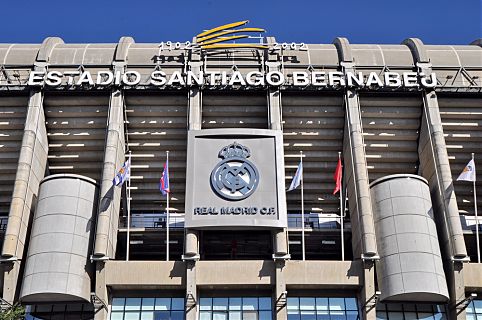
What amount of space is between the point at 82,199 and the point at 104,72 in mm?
11917

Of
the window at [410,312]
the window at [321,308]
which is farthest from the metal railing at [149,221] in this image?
the window at [410,312]

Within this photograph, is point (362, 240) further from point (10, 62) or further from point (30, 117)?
point (10, 62)

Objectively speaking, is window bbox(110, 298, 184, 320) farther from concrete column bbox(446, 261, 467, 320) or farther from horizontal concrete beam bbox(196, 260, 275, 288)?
concrete column bbox(446, 261, 467, 320)

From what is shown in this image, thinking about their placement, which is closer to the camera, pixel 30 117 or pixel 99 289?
pixel 99 289

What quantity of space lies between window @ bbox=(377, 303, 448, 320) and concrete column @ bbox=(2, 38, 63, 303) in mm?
26345

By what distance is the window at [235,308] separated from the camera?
51344mm

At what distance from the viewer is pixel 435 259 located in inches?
1996

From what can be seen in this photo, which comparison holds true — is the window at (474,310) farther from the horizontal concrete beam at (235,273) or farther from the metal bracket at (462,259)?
the horizontal concrete beam at (235,273)

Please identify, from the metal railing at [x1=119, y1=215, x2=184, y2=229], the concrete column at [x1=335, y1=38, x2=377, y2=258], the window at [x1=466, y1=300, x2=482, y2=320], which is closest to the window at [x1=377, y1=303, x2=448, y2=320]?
the window at [x1=466, y1=300, x2=482, y2=320]

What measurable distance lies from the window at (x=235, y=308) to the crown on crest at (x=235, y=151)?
11.2 m

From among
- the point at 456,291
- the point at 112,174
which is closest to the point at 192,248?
the point at 112,174

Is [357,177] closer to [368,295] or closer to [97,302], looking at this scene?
[368,295]

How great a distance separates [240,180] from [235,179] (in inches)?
15.5

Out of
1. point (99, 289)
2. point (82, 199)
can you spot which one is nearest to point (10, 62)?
point (82, 199)
